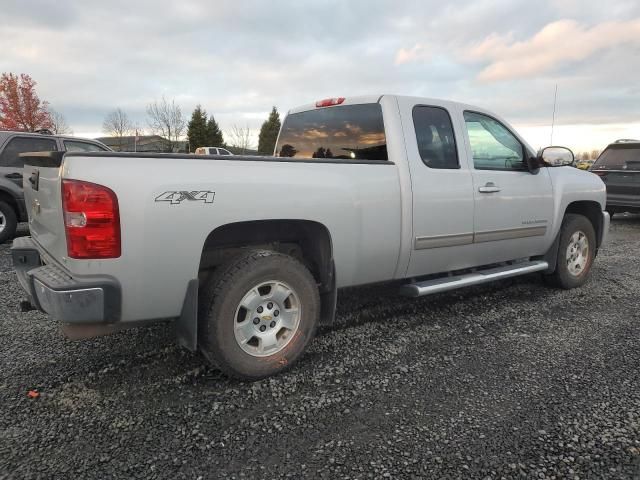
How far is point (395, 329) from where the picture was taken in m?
3.88

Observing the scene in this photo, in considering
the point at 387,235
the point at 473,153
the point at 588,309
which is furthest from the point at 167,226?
the point at 588,309

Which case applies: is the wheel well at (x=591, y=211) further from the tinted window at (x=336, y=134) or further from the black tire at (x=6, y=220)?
the black tire at (x=6, y=220)

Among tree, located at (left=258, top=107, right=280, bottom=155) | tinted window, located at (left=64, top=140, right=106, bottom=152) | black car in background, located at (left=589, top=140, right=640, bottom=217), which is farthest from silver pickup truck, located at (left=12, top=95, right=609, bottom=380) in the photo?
tree, located at (left=258, top=107, right=280, bottom=155)

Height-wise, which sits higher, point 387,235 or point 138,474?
point 387,235

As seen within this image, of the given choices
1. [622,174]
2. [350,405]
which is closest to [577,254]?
[350,405]

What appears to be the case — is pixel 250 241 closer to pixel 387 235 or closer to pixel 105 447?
pixel 387 235

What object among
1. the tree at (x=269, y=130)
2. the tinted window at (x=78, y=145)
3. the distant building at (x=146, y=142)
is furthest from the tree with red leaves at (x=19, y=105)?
the tinted window at (x=78, y=145)

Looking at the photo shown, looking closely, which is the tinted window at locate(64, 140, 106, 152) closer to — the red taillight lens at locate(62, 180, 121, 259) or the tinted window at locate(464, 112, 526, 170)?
the red taillight lens at locate(62, 180, 121, 259)

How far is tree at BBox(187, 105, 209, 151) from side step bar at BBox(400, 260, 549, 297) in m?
39.6

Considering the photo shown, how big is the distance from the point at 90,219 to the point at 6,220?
254 inches

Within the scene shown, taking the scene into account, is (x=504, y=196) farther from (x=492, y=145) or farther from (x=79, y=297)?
(x=79, y=297)

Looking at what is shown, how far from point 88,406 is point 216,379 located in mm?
736

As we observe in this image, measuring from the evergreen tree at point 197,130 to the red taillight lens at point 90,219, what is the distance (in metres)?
40.7

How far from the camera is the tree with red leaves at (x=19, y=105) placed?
37281 millimetres
